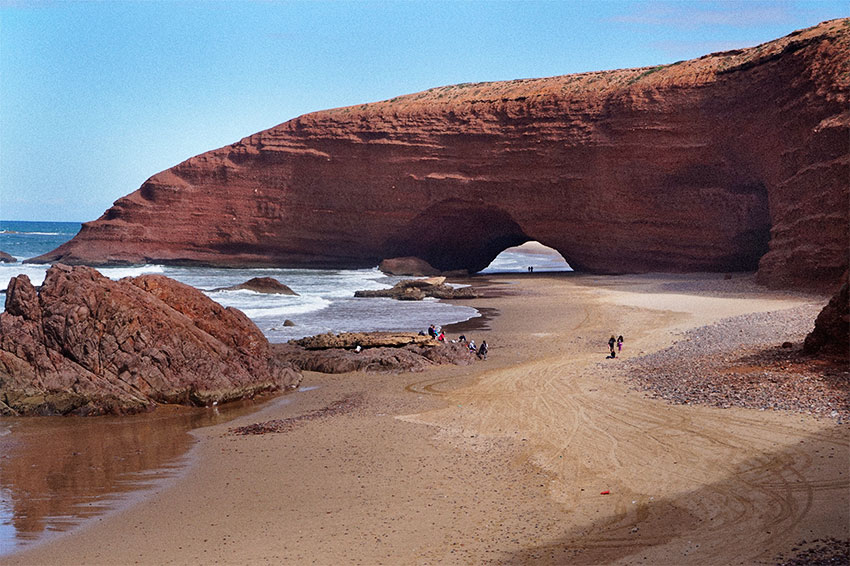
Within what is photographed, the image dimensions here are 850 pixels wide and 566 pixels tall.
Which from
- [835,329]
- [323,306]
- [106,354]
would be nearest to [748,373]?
[835,329]

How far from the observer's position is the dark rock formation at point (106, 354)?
46.6ft

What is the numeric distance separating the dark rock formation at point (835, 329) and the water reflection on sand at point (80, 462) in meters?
10.6

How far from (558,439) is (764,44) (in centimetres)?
4203

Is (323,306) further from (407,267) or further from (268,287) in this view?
(407,267)

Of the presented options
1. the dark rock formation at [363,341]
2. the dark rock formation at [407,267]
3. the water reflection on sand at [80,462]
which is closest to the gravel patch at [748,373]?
the dark rock formation at [363,341]

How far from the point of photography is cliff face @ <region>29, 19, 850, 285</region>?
120ft

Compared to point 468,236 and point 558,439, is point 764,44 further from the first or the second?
point 558,439

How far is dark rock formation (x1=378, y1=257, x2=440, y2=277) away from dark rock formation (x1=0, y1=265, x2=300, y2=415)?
3486 cm

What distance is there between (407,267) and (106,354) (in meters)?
37.3

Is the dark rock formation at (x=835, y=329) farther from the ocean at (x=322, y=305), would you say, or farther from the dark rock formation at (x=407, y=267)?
the dark rock formation at (x=407, y=267)

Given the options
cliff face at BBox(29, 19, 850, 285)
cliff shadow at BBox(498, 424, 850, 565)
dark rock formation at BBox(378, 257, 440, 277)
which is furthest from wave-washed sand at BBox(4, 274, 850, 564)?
dark rock formation at BBox(378, 257, 440, 277)

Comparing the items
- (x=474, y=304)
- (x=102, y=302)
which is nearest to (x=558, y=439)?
(x=102, y=302)

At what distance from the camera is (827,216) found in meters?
31.7

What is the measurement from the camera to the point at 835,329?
14141mm
